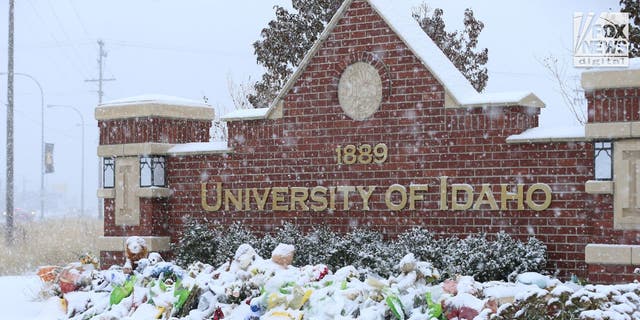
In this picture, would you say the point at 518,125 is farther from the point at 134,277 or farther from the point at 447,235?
the point at 134,277

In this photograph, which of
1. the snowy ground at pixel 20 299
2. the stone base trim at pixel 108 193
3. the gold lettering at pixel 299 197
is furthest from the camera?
the stone base trim at pixel 108 193

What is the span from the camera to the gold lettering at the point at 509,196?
43.8ft

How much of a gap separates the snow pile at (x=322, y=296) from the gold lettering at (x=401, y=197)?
12.3 feet

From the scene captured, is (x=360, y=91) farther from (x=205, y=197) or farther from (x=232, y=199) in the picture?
(x=205, y=197)

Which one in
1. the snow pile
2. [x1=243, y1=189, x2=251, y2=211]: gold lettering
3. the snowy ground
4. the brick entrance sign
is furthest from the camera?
[x1=243, y1=189, x2=251, y2=211]: gold lettering

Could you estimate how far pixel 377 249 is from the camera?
1375cm

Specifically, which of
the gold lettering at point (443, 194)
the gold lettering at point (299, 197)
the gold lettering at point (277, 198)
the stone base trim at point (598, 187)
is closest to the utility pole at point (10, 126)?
the gold lettering at point (277, 198)

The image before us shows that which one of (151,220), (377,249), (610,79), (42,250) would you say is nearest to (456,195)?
(377,249)

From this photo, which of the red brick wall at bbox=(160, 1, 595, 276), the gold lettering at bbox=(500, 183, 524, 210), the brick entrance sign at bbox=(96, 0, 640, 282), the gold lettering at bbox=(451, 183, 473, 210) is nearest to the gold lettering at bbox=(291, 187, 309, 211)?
the brick entrance sign at bbox=(96, 0, 640, 282)

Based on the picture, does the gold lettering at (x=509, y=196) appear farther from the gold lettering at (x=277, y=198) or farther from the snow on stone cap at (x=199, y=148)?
the snow on stone cap at (x=199, y=148)

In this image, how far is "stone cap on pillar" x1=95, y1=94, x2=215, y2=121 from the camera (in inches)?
664

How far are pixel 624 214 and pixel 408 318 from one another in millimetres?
5038

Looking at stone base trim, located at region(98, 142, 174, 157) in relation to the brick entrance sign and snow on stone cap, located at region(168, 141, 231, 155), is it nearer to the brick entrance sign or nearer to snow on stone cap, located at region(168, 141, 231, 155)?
the brick entrance sign

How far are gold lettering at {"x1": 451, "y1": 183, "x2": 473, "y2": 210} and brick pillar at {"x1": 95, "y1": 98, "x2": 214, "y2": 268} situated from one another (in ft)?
18.0
